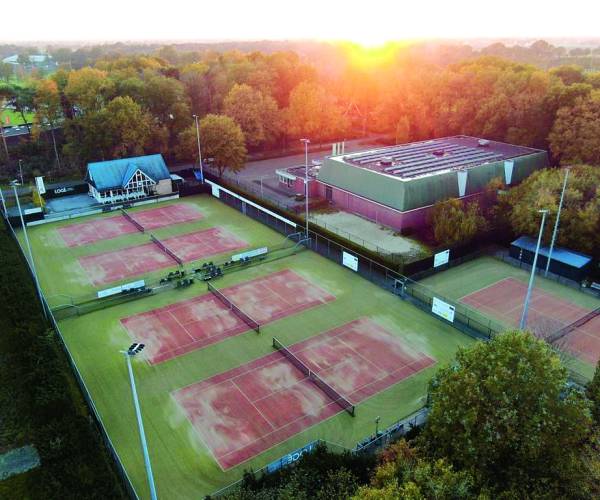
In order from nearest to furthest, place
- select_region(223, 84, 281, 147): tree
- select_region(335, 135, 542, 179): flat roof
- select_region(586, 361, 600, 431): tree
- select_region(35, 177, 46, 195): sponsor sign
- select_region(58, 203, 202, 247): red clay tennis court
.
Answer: select_region(586, 361, 600, 431): tree < select_region(58, 203, 202, 247): red clay tennis court < select_region(335, 135, 542, 179): flat roof < select_region(35, 177, 46, 195): sponsor sign < select_region(223, 84, 281, 147): tree

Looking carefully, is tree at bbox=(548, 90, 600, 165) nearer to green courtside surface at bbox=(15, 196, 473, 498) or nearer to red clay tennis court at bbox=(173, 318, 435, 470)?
green courtside surface at bbox=(15, 196, 473, 498)

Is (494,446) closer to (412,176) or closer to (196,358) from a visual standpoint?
(196,358)

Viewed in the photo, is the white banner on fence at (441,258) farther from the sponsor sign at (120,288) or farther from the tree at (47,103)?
the tree at (47,103)

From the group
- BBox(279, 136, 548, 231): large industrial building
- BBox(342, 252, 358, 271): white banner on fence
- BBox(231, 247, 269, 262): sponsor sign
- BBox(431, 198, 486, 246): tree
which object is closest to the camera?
BBox(342, 252, 358, 271): white banner on fence

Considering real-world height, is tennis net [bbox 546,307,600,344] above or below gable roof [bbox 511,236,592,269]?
below

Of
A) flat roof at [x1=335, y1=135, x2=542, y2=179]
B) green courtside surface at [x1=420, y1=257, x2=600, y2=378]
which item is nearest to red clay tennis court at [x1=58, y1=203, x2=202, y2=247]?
flat roof at [x1=335, y1=135, x2=542, y2=179]
